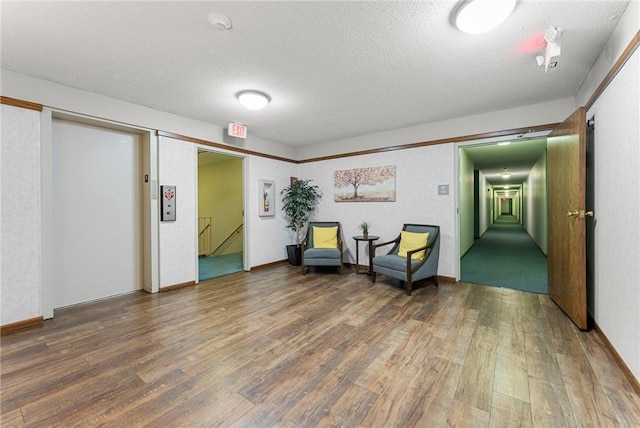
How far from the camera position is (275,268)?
518 cm

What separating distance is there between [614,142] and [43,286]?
5.56 m

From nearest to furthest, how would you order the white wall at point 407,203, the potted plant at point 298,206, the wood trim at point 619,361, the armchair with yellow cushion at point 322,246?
1. the wood trim at point 619,361
2. the white wall at point 407,203
3. the armchair with yellow cushion at point 322,246
4. the potted plant at point 298,206

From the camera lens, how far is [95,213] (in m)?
3.41

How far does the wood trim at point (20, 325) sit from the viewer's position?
98.5 inches

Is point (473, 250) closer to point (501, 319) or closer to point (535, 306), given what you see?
point (535, 306)

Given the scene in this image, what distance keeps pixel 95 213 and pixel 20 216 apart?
777 mm

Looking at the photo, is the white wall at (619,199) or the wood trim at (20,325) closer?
the white wall at (619,199)

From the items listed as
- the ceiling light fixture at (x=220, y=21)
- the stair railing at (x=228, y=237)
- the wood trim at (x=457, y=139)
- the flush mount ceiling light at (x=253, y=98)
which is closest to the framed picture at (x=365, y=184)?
the wood trim at (x=457, y=139)

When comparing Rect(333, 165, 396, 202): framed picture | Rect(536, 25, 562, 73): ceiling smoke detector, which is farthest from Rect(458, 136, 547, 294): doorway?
Rect(536, 25, 562, 73): ceiling smoke detector

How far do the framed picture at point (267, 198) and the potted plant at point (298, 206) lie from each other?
0.26 metres

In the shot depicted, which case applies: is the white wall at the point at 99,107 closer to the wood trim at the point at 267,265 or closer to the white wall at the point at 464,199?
the wood trim at the point at 267,265

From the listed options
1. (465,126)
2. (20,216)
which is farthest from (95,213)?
(465,126)

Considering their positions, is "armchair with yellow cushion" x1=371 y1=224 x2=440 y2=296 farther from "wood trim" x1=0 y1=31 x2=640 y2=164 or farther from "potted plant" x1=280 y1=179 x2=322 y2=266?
"potted plant" x1=280 y1=179 x2=322 y2=266

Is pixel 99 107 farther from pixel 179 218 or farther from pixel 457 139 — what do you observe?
pixel 457 139
